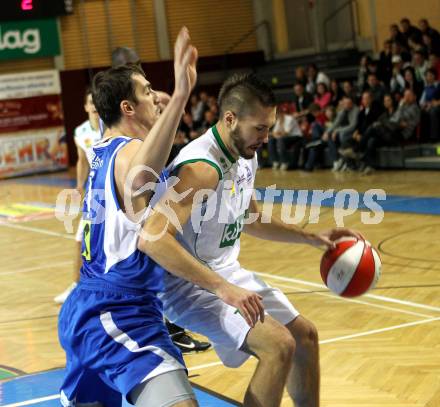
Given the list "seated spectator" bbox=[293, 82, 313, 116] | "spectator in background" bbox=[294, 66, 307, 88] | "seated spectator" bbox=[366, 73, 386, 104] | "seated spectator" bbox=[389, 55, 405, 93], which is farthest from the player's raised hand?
"spectator in background" bbox=[294, 66, 307, 88]

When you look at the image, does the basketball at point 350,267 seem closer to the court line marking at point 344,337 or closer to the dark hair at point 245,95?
the dark hair at point 245,95

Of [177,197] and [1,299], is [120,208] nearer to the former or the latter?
[177,197]

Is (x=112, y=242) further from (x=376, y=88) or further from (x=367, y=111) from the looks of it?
(x=376, y=88)

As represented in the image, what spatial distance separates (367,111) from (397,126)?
27.4 inches

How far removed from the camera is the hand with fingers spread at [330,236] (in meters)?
4.14

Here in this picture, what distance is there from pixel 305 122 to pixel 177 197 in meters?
14.0

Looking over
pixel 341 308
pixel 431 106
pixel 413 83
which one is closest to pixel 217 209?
pixel 341 308

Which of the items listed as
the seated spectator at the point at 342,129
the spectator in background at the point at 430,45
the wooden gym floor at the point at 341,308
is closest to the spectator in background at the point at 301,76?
the seated spectator at the point at 342,129

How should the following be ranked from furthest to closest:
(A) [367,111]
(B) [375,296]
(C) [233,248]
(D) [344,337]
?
(A) [367,111], (B) [375,296], (D) [344,337], (C) [233,248]

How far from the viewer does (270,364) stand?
349 centimetres

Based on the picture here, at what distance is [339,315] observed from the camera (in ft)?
21.6

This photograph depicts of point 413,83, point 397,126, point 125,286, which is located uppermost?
point 413,83

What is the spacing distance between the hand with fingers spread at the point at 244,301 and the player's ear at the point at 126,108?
0.85 metres

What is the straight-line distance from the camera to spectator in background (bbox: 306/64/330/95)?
1841cm
